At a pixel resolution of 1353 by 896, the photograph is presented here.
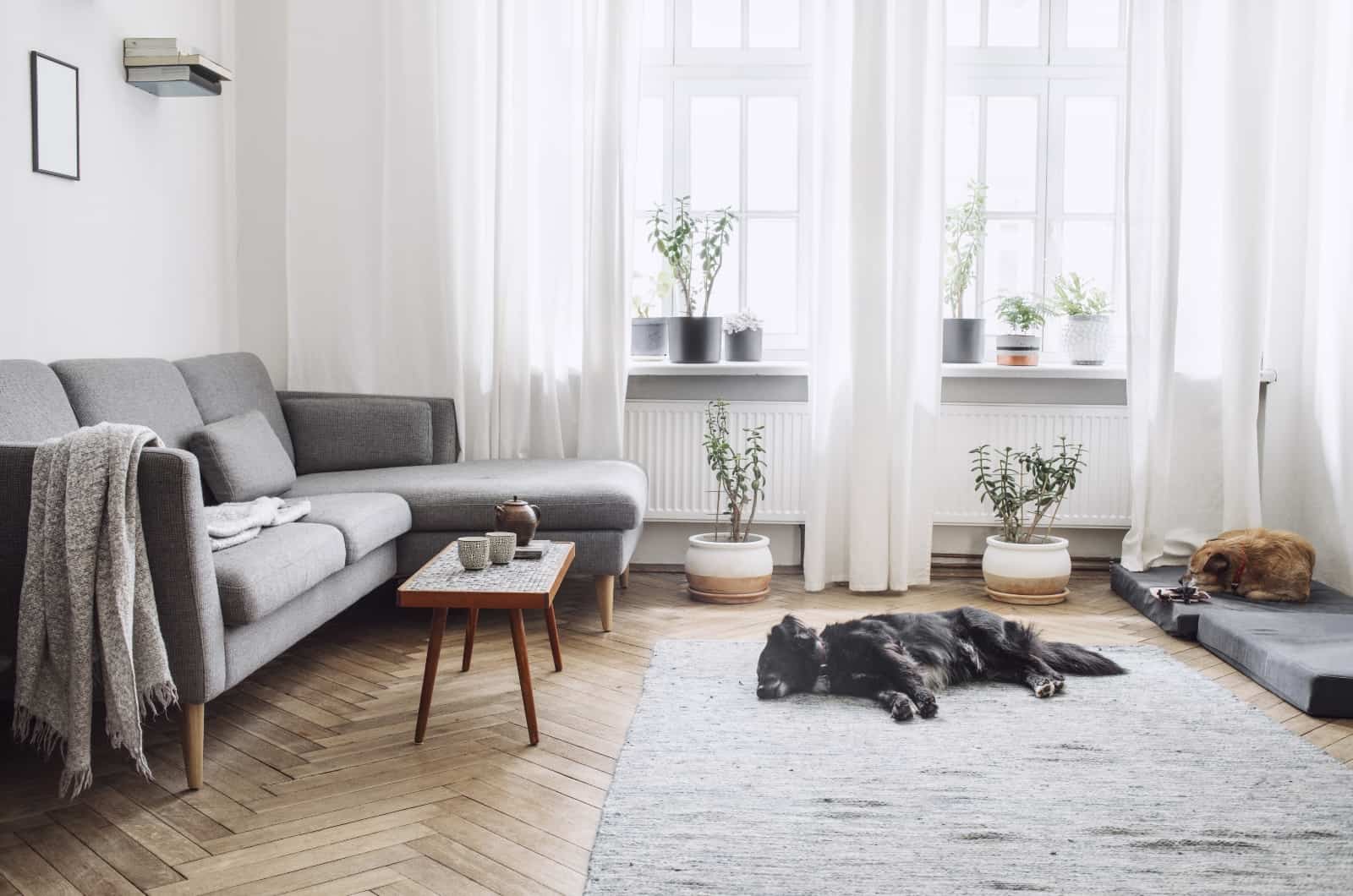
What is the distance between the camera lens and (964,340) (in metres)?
4.61

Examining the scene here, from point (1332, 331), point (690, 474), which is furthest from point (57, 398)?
point (1332, 331)

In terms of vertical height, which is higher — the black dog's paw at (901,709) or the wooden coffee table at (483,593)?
the wooden coffee table at (483,593)

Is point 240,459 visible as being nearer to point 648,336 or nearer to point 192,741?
point 192,741

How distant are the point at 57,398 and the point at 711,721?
1850 millimetres

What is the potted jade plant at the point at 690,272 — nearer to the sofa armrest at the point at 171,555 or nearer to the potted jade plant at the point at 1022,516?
the potted jade plant at the point at 1022,516

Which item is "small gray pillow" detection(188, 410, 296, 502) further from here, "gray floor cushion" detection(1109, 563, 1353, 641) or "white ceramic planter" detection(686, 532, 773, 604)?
"gray floor cushion" detection(1109, 563, 1353, 641)

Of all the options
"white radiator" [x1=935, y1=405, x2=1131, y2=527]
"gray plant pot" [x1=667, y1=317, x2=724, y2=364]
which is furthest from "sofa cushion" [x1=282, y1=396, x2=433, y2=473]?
"white radiator" [x1=935, y1=405, x2=1131, y2=527]

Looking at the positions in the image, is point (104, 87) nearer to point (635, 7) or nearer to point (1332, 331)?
point (635, 7)

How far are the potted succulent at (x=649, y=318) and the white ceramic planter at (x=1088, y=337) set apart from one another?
164 centimetres

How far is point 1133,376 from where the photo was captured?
4387mm

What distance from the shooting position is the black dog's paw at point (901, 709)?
2.76 metres

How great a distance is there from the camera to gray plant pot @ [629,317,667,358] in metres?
4.61

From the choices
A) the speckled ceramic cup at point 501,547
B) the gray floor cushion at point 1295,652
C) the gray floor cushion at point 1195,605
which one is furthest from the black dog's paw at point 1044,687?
the speckled ceramic cup at point 501,547

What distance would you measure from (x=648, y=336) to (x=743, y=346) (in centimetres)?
39
